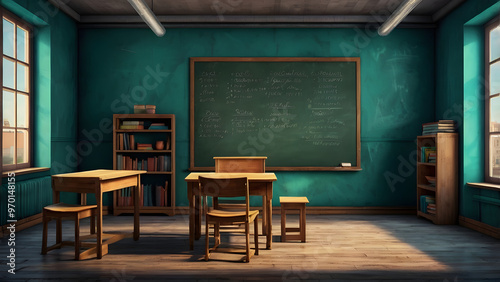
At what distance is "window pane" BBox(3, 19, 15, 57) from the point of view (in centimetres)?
471

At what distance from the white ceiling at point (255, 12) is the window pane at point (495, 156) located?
2037 mm

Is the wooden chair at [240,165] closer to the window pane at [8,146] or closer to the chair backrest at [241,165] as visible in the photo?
the chair backrest at [241,165]

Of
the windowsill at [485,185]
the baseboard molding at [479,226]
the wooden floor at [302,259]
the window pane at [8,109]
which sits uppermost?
the window pane at [8,109]

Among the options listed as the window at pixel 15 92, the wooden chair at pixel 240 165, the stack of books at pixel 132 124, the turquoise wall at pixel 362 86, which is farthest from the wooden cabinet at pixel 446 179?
the window at pixel 15 92

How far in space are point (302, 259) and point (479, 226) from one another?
282 centimetres

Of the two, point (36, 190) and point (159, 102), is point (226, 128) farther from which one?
point (36, 190)

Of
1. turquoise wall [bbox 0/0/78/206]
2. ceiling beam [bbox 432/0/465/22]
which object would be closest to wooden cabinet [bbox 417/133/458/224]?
ceiling beam [bbox 432/0/465/22]

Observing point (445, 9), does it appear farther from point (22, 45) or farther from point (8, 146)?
point (8, 146)

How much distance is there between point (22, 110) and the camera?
201 inches

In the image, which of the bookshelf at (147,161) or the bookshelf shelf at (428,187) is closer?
the bookshelf shelf at (428,187)

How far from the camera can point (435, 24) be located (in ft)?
19.6

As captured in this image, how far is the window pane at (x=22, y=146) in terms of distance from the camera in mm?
4992

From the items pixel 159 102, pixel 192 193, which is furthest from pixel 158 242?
pixel 159 102

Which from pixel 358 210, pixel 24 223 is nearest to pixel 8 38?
pixel 24 223
